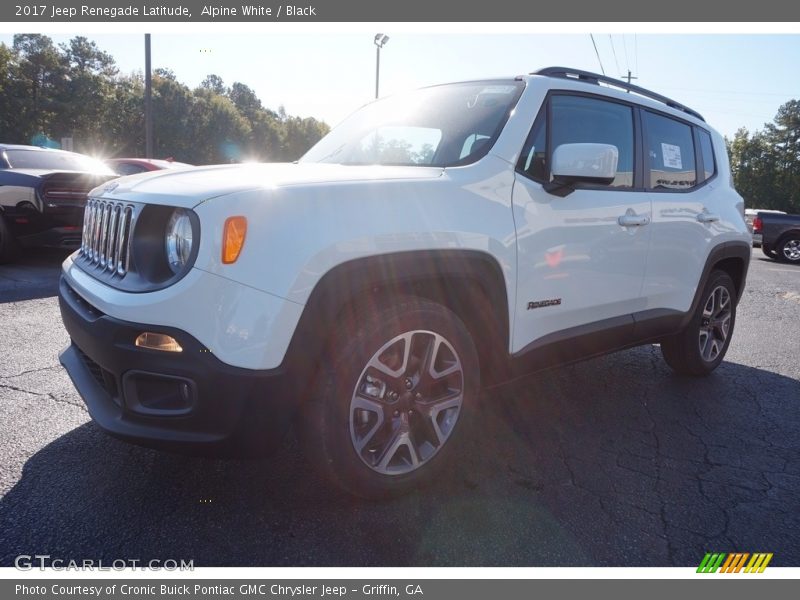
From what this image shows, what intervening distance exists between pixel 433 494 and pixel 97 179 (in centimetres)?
657

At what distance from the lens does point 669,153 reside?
3945 millimetres

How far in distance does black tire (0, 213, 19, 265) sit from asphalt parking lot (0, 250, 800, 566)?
4.26m

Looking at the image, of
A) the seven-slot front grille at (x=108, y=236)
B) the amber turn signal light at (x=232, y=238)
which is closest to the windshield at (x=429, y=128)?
the amber turn signal light at (x=232, y=238)

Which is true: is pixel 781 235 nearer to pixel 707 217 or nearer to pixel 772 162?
pixel 707 217

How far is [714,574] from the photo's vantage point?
7.17 feet

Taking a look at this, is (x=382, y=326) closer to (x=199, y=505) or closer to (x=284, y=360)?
(x=284, y=360)

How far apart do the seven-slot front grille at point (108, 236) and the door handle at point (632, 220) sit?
2464mm

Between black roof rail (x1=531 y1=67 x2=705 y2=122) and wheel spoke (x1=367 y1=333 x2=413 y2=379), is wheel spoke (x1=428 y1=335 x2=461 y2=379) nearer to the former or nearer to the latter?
wheel spoke (x1=367 y1=333 x2=413 y2=379)

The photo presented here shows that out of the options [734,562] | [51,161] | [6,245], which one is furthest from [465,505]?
[51,161]

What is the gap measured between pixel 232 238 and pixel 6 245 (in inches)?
272

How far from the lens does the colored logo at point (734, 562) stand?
7.27 feet

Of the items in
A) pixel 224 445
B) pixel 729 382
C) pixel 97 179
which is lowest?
pixel 729 382

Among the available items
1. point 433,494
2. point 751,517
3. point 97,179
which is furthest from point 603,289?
point 97,179

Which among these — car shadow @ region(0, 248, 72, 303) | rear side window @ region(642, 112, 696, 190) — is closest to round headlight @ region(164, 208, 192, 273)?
rear side window @ region(642, 112, 696, 190)
